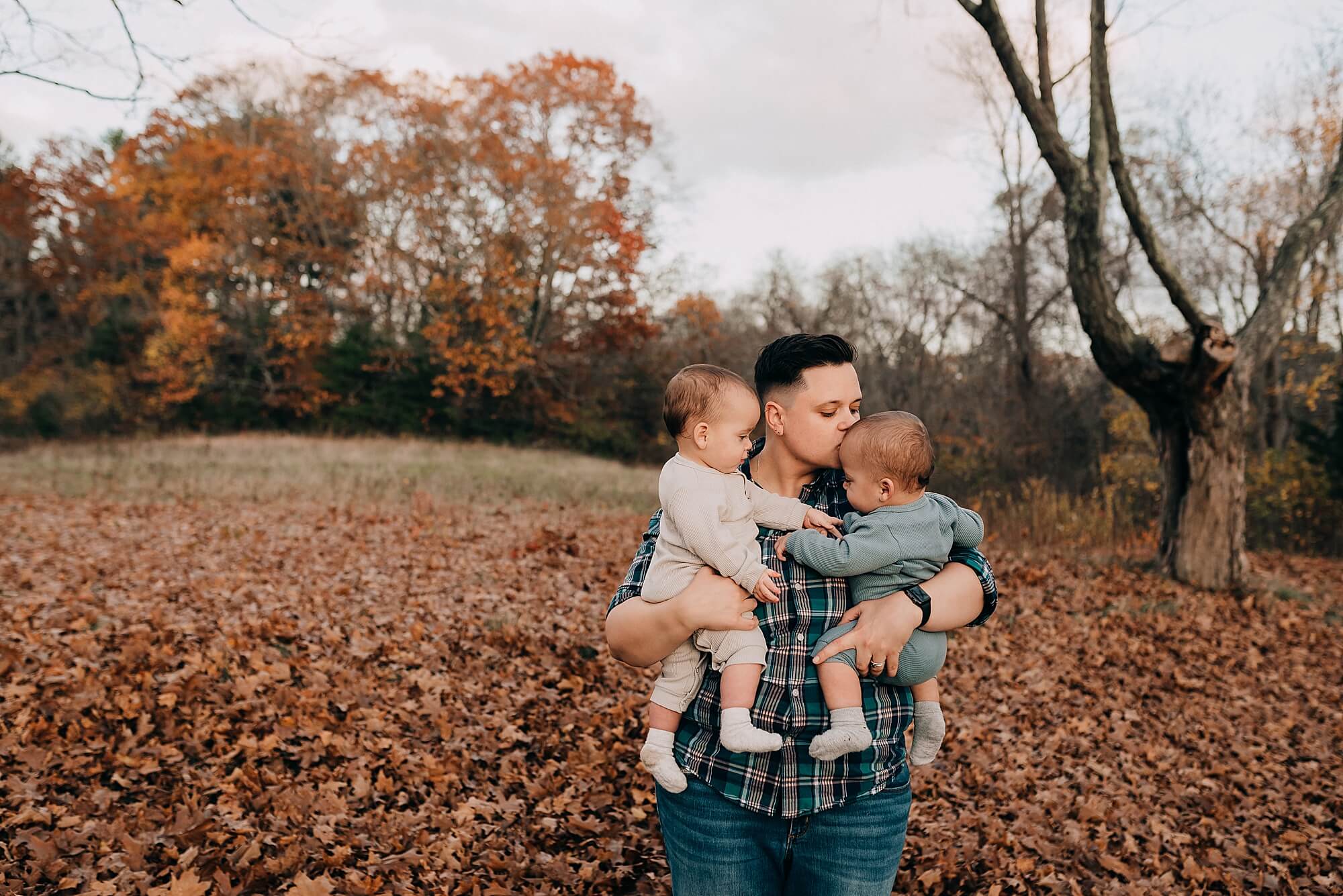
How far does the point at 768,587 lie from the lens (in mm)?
1864

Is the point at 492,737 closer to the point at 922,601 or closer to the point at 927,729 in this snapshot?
the point at 927,729

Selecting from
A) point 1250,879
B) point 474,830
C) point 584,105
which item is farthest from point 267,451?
point 1250,879

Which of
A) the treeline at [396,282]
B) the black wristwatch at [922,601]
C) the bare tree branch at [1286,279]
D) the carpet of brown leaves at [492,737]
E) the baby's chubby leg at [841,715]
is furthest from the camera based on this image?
the treeline at [396,282]

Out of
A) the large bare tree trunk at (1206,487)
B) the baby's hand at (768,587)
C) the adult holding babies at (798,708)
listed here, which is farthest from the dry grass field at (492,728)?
the baby's hand at (768,587)

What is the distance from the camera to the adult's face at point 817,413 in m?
1.97

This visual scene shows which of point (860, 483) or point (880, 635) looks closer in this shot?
point (880, 635)

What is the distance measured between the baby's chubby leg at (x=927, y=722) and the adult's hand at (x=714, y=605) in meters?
0.59

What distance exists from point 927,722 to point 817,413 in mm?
884

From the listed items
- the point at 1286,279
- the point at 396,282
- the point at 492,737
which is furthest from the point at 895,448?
the point at 396,282

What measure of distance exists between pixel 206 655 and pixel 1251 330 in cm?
1100

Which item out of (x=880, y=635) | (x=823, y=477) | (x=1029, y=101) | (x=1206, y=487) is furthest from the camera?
(x=1206, y=487)

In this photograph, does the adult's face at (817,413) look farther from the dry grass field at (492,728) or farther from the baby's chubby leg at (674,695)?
the dry grass field at (492,728)

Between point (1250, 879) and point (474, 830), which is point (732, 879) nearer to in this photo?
point (474, 830)

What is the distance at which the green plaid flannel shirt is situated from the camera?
1.80m
